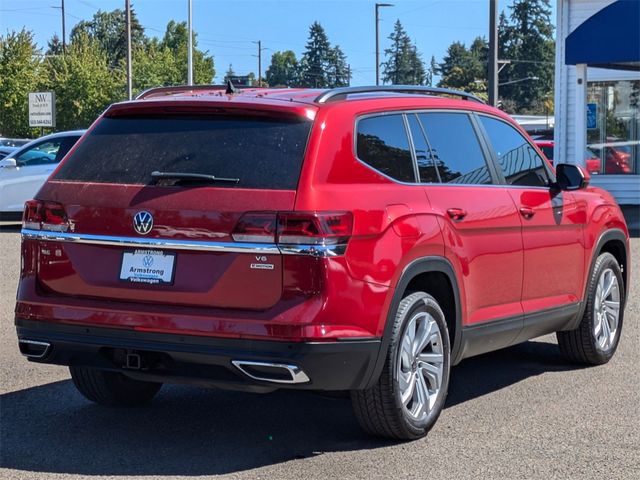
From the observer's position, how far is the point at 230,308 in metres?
5.32

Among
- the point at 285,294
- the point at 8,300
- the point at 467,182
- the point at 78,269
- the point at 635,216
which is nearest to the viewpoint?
the point at 285,294

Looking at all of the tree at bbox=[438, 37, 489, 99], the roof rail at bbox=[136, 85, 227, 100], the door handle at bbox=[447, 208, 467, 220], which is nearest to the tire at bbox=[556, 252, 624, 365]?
the door handle at bbox=[447, 208, 467, 220]

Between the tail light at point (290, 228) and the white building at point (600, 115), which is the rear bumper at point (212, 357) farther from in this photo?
the white building at point (600, 115)

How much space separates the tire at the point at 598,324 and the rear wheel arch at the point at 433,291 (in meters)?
1.85

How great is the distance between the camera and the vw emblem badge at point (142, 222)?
5.52m

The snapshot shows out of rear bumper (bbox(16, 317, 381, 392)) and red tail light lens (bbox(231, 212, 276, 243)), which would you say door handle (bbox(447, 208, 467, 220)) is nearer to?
rear bumper (bbox(16, 317, 381, 392))

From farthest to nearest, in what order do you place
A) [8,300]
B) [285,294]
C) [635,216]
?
[635,216] → [8,300] → [285,294]

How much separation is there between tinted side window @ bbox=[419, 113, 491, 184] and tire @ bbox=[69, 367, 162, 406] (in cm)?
218

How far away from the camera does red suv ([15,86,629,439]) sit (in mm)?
5273

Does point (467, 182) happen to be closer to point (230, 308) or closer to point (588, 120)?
point (230, 308)

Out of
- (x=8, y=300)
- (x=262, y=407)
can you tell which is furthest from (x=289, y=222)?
(x=8, y=300)

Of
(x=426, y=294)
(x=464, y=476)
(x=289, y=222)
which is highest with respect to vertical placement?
(x=289, y=222)

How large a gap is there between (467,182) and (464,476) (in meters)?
1.90

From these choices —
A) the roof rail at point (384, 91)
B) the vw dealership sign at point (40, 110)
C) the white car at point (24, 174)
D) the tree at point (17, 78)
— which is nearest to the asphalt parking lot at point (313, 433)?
the roof rail at point (384, 91)
